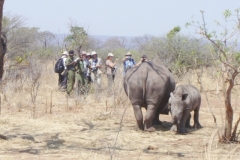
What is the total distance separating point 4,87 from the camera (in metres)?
14.2

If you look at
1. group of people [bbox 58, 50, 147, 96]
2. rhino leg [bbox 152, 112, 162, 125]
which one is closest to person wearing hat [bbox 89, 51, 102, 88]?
group of people [bbox 58, 50, 147, 96]

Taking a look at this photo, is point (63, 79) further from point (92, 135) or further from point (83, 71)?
point (92, 135)

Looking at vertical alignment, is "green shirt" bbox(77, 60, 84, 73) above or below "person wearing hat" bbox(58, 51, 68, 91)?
above

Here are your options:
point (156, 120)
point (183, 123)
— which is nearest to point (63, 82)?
point (156, 120)

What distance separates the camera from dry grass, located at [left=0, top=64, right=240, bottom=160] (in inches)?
282

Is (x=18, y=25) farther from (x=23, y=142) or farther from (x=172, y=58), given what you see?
(x=23, y=142)

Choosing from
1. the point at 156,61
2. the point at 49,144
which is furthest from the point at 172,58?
Answer: the point at 49,144

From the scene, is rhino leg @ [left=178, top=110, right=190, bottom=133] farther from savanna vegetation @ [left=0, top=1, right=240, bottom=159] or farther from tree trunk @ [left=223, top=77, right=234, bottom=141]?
tree trunk @ [left=223, top=77, right=234, bottom=141]

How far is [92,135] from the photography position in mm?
8812

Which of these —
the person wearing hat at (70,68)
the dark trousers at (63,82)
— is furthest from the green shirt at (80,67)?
the dark trousers at (63,82)

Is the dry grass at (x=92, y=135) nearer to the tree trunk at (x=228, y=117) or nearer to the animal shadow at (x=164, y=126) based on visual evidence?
the animal shadow at (x=164, y=126)

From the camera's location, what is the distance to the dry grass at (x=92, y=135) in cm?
717

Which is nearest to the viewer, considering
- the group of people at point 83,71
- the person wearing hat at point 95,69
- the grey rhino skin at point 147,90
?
the grey rhino skin at point 147,90

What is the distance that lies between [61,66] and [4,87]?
2.36 meters
